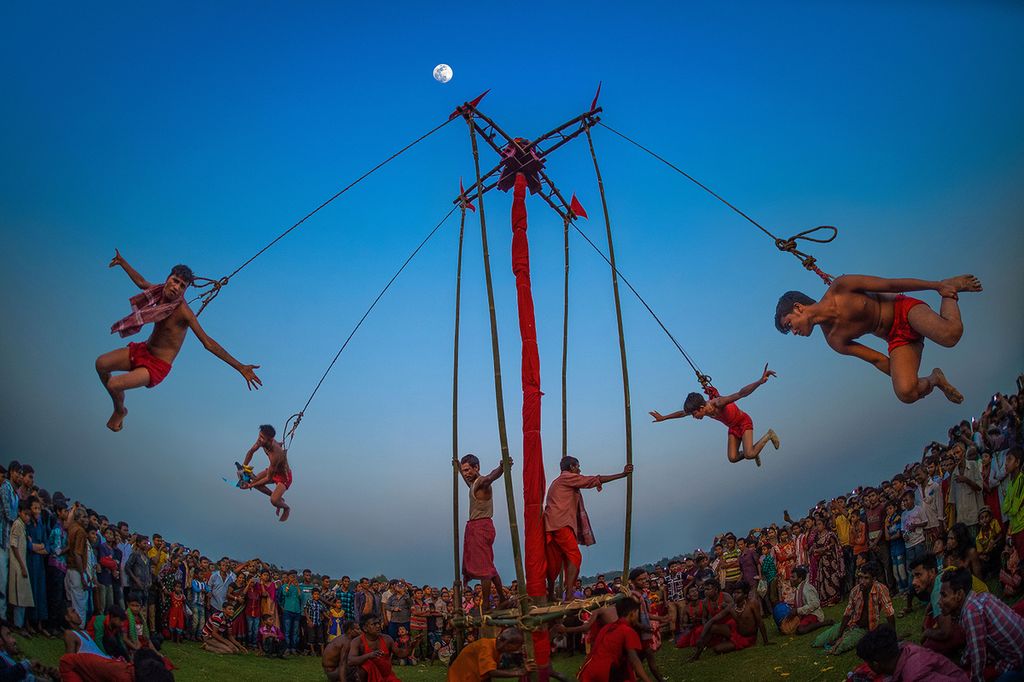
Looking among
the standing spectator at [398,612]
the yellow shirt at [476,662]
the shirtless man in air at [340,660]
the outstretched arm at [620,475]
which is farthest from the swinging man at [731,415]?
the standing spectator at [398,612]

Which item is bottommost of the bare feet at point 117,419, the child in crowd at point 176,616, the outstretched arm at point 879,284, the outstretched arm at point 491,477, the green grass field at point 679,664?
the green grass field at point 679,664

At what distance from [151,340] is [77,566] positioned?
12.2 feet

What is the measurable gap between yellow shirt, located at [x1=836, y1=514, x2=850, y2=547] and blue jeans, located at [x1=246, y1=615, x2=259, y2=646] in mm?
8879

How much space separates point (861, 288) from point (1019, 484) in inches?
108

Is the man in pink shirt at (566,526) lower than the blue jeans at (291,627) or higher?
higher

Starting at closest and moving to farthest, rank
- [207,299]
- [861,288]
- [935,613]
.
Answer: [861,288], [935,613], [207,299]

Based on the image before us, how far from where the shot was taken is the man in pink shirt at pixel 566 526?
8.60m

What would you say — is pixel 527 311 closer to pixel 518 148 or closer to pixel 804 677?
pixel 518 148

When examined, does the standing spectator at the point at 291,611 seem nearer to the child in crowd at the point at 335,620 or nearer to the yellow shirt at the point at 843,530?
the child in crowd at the point at 335,620

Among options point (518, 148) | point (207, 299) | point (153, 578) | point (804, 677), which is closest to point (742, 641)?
point (804, 677)

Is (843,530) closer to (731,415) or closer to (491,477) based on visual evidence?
(731,415)

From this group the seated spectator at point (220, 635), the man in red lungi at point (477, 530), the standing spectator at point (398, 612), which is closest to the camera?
the man in red lungi at point (477, 530)

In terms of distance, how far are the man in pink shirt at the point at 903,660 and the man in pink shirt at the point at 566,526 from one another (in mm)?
2948

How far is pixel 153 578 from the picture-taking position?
38.3 ft
